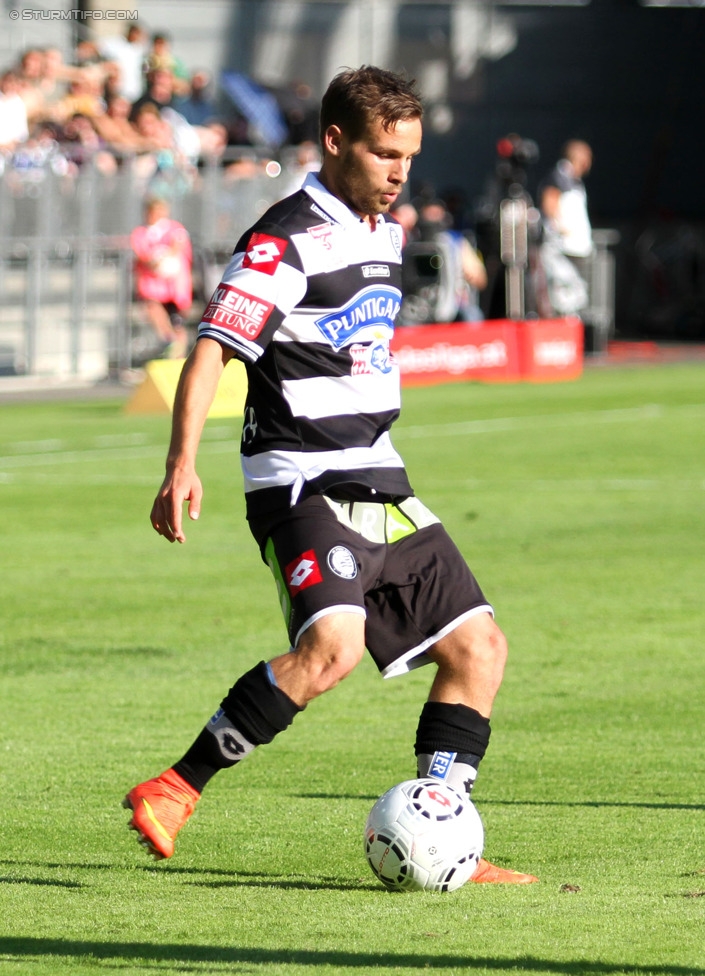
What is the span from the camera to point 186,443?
4699mm

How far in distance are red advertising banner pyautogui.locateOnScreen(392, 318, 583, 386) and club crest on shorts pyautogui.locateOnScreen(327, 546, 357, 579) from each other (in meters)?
18.2

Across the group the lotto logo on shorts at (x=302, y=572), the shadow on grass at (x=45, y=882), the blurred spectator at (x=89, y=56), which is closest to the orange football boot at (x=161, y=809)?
the shadow on grass at (x=45, y=882)

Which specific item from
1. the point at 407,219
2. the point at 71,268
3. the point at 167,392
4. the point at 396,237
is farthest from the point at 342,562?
Result: the point at 407,219

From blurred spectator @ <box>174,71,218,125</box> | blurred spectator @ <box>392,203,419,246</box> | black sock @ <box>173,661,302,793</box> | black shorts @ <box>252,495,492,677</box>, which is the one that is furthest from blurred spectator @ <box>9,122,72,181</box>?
black sock @ <box>173,661,302,793</box>

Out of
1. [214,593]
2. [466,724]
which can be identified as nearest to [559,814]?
[466,724]

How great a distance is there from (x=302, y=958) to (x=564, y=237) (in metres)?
24.0

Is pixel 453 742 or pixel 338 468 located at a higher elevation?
pixel 338 468

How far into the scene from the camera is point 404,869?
476 centimetres

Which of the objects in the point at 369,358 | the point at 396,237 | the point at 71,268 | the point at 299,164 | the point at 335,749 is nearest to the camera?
the point at 369,358

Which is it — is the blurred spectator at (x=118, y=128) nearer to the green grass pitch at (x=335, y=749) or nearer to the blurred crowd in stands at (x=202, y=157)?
the blurred crowd in stands at (x=202, y=157)

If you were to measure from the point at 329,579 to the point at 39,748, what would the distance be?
2.29 m

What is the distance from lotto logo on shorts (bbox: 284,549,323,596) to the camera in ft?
15.8

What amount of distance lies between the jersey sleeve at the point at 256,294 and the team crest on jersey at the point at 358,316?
0.12m
